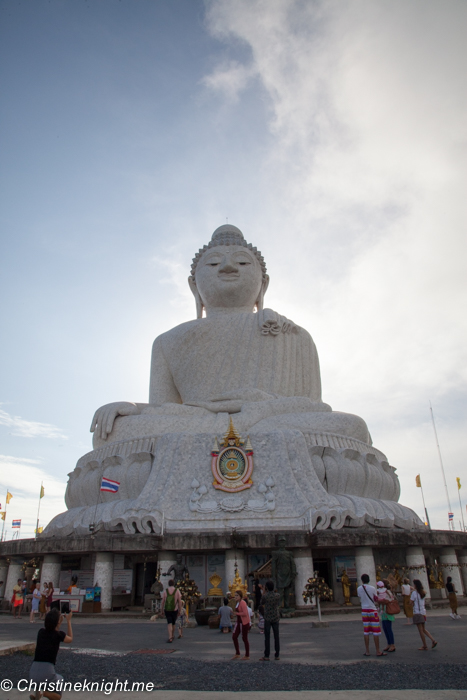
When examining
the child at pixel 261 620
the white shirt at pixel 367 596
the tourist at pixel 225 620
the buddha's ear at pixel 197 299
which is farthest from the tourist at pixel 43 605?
the buddha's ear at pixel 197 299

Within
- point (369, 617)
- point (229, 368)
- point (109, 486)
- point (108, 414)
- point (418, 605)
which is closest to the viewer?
point (369, 617)

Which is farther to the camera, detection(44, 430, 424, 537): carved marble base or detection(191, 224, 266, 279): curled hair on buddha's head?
detection(191, 224, 266, 279): curled hair on buddha's head

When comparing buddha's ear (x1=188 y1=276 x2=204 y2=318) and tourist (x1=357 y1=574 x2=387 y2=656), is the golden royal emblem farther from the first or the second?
buddha's ear (x1=188 y1=276 x2=204 y2=318)

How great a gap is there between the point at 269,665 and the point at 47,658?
2.34m

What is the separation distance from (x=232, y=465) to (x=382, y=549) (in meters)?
4.04

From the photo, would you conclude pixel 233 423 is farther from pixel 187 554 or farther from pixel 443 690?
pixel 443 690

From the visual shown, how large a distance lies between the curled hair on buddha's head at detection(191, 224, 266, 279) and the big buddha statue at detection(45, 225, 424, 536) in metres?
3.13

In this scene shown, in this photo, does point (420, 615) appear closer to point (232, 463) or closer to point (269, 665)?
point (269, 665)

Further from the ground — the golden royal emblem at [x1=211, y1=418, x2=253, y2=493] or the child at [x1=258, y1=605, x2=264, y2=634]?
the golden royal emblem at [x1=211, y1=418, x2=253, y2=493]

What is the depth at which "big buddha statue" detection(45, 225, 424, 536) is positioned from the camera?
1224 centimetres

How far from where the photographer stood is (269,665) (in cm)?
511

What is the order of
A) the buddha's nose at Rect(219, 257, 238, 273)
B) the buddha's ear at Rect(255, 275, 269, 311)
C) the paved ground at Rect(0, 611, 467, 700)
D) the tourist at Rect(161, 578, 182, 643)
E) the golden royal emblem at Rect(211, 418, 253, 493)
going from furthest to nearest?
the buddha's ear at Rect(255, 275, 269, 311), the buddha's nose at Rect(219, 257, 238, 273), the golden royal emblem at Rect(211, 418, 253, 493), the tourist at Rect(161, 578, 182, 643), the paved ground at Rect(0, 611, 467, 700)

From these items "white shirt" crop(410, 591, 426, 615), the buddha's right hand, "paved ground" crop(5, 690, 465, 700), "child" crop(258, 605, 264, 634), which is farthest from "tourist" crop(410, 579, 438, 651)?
the buddha's right hand

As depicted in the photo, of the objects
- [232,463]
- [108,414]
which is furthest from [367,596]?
[108,414]
